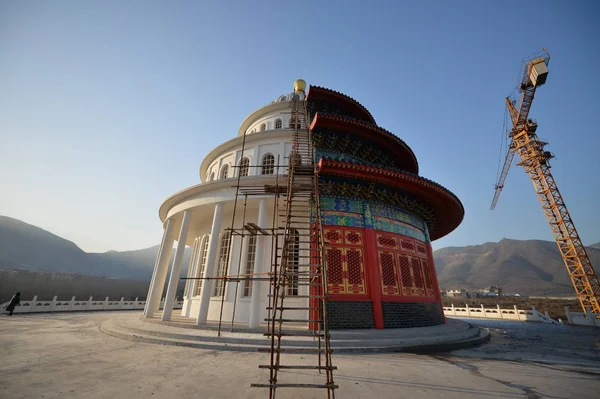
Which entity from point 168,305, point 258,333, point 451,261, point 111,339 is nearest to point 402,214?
point 258,333

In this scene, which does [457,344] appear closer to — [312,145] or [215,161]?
[312,145]

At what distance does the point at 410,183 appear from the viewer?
11.6 meters

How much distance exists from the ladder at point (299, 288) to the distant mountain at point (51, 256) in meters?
98.4

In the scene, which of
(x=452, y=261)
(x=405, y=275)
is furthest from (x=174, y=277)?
(x=452, y=261)

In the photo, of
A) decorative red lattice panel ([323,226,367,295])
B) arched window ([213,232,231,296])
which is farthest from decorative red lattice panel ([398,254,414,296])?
arched window ([213,232,231,296])

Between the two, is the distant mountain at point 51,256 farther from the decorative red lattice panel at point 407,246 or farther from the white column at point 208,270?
the decorative red lattice panel at point 407,246

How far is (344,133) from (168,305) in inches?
483

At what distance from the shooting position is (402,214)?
13.1 metres

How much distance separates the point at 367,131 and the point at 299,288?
29.9ft

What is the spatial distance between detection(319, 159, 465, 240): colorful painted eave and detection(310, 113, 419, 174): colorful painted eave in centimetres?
366

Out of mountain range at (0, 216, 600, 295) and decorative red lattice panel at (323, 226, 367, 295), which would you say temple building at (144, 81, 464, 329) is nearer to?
decorative red lattice panel at (323, 226, 367, 295)

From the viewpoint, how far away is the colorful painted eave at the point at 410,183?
10492 millimetres

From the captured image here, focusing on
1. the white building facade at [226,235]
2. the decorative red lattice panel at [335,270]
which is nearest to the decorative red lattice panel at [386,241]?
the decorative red lattice panel at [335,270]

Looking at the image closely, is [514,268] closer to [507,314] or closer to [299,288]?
[507,314]
